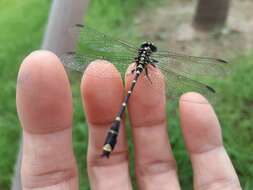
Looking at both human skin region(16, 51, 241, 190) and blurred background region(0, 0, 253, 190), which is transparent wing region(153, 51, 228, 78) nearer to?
human skin region(16, 51, 241, 190)

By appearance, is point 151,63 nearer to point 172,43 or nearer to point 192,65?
point 192,65

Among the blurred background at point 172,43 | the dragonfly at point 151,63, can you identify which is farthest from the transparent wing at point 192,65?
the blurred background at point 172,43

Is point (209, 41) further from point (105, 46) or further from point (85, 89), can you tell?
point (85, 89)

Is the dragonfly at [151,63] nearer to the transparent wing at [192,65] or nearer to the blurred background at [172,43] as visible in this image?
the transparent wing at [192,65]

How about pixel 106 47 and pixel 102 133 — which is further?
pixel 106 47

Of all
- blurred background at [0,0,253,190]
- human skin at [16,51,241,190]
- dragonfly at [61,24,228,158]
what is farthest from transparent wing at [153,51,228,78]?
blurred background at [0,0,253,190]

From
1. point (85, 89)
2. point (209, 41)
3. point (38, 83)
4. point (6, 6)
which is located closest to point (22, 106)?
Result: point (38, 83)

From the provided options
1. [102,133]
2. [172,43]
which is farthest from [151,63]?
[172,43]
